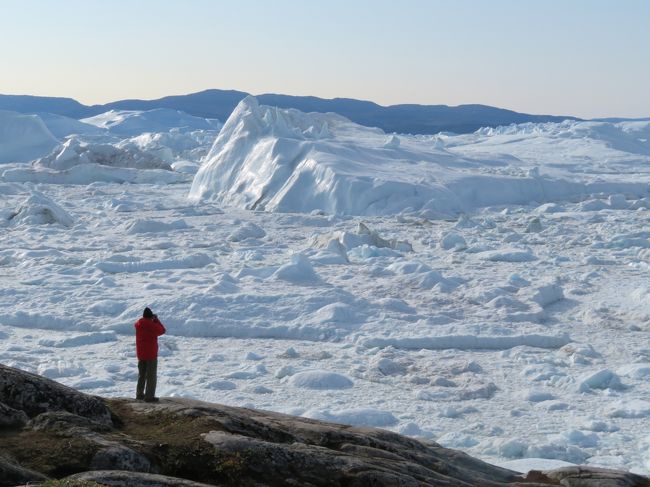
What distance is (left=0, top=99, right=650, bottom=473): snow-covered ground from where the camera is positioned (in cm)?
A: 836

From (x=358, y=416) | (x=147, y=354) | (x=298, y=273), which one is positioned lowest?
(x=358, y=416)

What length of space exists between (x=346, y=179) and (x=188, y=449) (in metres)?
18.6

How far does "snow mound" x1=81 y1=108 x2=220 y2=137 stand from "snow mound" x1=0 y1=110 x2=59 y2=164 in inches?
786

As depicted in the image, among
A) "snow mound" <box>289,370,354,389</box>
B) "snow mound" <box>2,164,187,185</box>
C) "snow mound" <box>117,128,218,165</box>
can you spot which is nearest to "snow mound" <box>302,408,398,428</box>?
"snow mound" <box>289,370,354,389</box>

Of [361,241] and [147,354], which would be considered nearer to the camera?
[147,354]

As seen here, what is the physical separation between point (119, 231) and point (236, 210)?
4424 millimetres

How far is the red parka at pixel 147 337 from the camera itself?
19.3ft

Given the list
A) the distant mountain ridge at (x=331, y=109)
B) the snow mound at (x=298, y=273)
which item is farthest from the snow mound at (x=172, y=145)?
the distant mountain ridge at (x=331, y=109)

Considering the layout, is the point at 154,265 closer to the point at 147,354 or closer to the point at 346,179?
the point at 346,179

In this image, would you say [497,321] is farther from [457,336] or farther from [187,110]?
[187,110]

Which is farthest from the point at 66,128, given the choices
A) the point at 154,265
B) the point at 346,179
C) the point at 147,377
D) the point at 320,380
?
the point at 147,377

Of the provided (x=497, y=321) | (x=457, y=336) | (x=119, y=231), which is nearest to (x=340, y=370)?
(x=457, y=336)

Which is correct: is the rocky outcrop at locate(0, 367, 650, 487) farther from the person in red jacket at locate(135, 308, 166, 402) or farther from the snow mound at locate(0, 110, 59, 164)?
the snow mound at locate(0, 110, 59, 164)

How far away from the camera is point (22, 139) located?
39.8m
